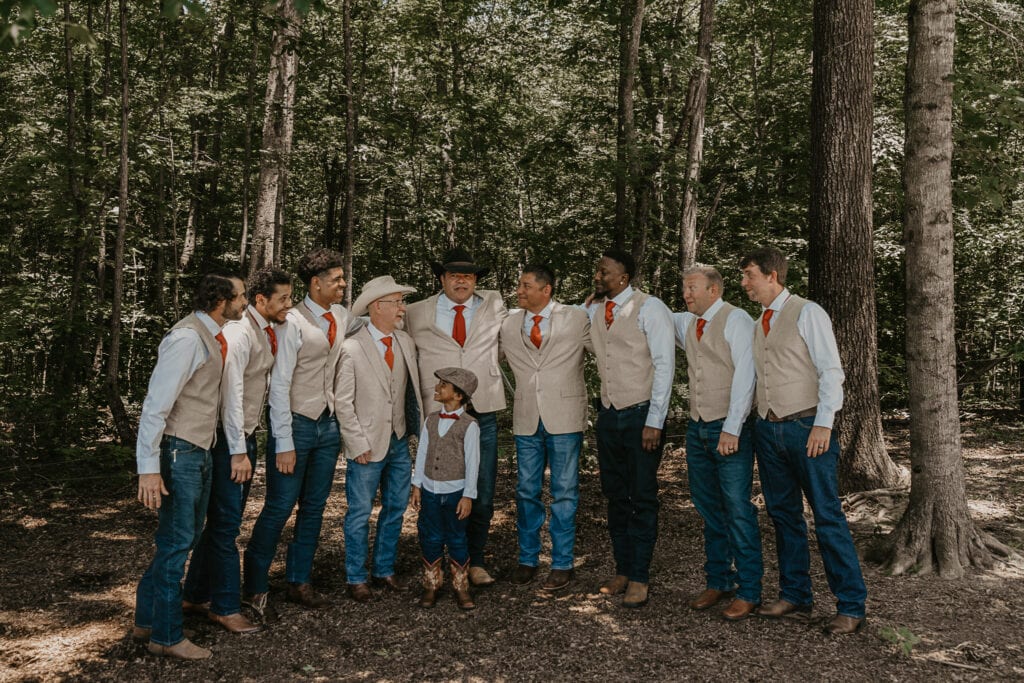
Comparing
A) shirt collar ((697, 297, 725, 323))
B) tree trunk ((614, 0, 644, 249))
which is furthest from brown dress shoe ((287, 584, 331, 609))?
tree trunk ((614, 0, 644, 249))

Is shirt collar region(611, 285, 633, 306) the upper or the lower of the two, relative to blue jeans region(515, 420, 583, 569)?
upper

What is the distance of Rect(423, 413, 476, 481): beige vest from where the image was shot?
4.94 m

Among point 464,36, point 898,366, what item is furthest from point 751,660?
point 464,36

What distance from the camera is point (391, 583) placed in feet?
17.6

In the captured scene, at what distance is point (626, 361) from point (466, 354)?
105 cm

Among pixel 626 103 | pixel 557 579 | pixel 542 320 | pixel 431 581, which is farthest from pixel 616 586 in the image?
pixel 626 103

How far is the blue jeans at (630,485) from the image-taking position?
5031 millimetres

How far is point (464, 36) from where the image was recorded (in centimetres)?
1705

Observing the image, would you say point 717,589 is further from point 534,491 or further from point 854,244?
point 854,244

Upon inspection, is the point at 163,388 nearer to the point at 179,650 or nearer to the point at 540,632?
the point at 179,650

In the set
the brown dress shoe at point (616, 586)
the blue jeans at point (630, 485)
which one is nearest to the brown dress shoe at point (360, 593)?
the brown dress shoe at point (616, 586)

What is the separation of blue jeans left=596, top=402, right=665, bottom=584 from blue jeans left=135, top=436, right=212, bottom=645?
2370 millimetres

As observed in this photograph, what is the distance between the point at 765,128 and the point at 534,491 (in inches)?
478

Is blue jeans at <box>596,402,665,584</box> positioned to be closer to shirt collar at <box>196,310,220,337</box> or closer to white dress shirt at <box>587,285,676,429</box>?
white dress shirt at <box>587,285,676,429</box>
